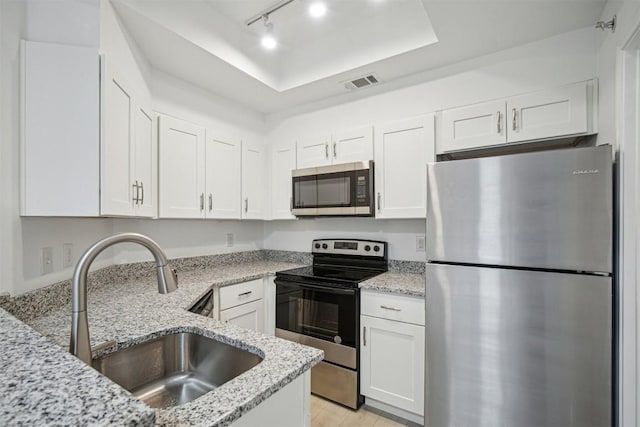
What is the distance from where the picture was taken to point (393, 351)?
1.96 m

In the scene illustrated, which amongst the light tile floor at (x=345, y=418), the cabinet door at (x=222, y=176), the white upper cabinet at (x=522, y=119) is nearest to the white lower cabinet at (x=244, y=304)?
the cabinet door at (x=222, y=176)

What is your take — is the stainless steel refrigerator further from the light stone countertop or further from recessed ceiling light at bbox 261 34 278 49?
recessed ceiling light at bbox 261 34 278 49

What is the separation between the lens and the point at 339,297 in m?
2.12

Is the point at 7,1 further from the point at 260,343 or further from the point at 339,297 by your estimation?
the point at 339,297

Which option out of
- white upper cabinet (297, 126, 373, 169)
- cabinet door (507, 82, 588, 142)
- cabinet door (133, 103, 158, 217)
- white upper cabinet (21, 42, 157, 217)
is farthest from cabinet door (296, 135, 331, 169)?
white upper cabinet (21, 42, 157, 217)

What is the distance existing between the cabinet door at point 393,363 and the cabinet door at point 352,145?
1234mm

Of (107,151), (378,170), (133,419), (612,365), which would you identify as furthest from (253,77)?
(612,365)

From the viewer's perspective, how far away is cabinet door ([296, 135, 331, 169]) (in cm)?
258

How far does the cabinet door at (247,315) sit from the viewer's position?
7.17 ft

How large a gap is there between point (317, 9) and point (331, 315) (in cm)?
205

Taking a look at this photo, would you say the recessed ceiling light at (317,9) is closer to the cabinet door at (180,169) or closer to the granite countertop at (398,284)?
the cabinet door at (180,169)

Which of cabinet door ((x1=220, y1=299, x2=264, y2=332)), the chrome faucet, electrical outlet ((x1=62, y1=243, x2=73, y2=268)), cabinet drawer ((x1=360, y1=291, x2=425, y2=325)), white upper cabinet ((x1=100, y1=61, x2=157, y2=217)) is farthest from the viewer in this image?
cabinet door ((x1=220, y1=299, x2=264, y2=332))

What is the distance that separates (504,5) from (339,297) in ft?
6.44

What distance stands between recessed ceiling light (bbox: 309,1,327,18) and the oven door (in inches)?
72.7
